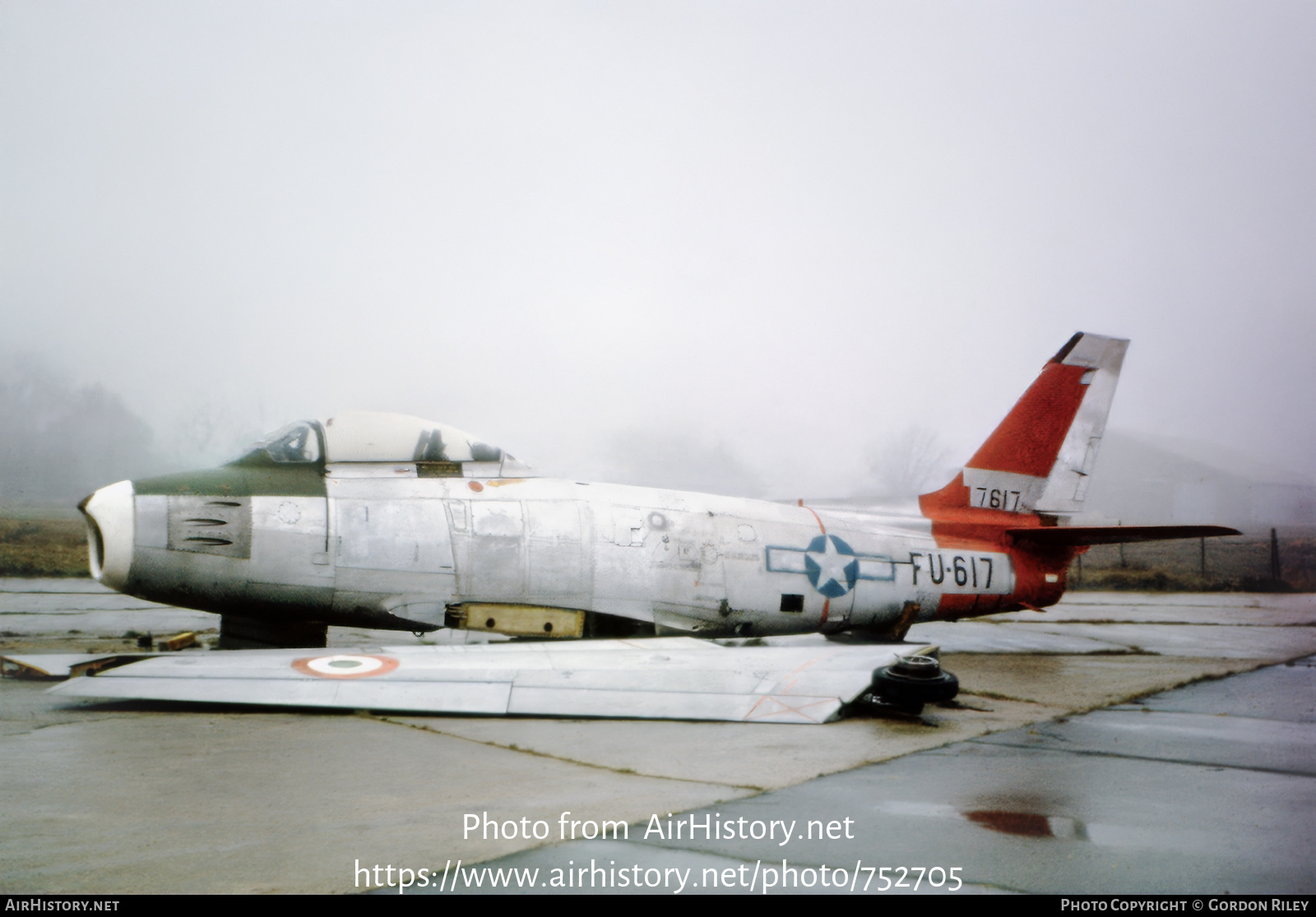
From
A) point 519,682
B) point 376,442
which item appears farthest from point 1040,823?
point 376,442

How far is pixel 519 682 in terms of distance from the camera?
542cm

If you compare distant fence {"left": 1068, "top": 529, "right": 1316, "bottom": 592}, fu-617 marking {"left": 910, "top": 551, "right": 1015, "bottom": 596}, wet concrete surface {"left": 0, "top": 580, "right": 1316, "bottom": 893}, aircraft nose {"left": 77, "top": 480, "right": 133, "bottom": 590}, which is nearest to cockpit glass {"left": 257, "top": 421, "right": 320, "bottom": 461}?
aircraft nose {"left": 77, "top": 480, "right": 133, "bottom": 590}

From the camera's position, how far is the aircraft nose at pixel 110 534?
5.94 metres

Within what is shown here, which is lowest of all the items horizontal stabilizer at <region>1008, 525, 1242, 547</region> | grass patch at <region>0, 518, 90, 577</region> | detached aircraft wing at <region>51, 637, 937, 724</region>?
grass patch at <region>0, 518, 90, 577</region>

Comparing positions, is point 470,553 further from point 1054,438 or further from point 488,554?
point 1054,438

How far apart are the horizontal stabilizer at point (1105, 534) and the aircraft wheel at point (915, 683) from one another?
12.6 ft

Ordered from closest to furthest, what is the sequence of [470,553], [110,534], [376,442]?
[110,534]
[470,553]
[376,442]

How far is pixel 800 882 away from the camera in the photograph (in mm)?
2344

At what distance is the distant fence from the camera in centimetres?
2166

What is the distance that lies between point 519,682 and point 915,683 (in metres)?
2.65

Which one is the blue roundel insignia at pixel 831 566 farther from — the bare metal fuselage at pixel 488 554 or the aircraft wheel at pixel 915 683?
the aircraft wheel at pixel 915 683

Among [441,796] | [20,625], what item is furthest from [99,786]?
[20,625]

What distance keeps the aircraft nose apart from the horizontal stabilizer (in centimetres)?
896

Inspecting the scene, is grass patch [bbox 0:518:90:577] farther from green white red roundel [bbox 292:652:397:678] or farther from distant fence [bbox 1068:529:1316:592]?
distant fence [bbox 1068:529:1316:592]
